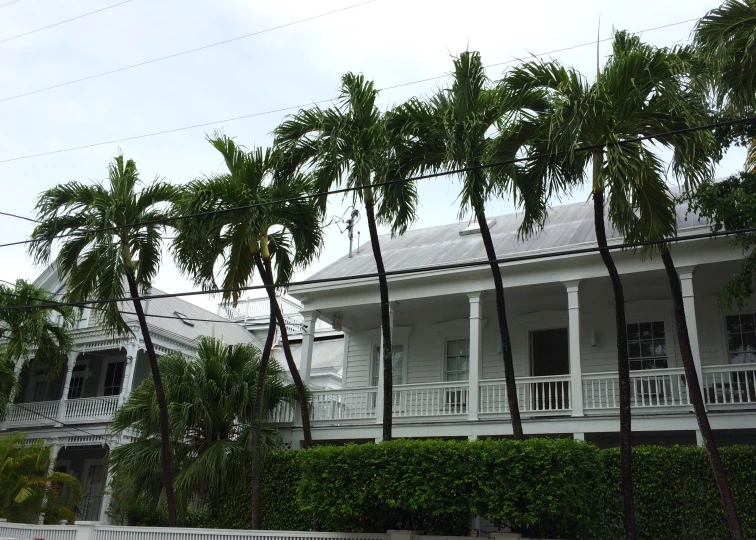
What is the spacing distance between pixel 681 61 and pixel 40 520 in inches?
664

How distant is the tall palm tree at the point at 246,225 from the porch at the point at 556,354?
2.96 metres

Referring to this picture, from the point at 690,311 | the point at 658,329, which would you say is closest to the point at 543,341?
the point at 658,329

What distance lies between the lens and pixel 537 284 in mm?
16422

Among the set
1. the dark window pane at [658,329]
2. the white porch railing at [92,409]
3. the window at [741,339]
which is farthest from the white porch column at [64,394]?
the window at [741,339]

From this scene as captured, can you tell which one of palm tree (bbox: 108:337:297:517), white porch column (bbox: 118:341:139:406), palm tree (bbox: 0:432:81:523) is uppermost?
white porch column (bbox: 118:341:139:406)

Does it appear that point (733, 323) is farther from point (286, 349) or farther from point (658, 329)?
point (286, 349)

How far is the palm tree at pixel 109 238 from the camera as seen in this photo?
1583 centimetres

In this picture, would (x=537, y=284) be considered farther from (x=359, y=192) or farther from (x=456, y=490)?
(x=456, y=490)

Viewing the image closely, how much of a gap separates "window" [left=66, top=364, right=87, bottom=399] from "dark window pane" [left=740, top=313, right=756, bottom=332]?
67.7 feet

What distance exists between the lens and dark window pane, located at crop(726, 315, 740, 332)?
16516mm

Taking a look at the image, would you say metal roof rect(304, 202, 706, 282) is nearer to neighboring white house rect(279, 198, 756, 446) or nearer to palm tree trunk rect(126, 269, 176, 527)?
neighboring white house rect(279, 198, 756, 446)

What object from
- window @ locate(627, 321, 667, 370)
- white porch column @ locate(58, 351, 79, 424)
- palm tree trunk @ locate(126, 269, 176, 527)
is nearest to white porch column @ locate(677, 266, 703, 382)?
window @ locate(627, 321, 667, 370)

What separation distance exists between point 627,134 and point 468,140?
8.61 feet

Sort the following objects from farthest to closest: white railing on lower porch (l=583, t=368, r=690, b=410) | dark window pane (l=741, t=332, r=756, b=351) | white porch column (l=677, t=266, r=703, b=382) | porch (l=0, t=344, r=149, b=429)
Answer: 1. porch (l=0, t=344, r=149, b=429)
2. dark window pane (l=741, t=332, r=756, b=351)
3. white railing on lower porch (l=583, t=368, r=690, b=410)
4. white porch column (l=677, t=266, r=703, b=382)
